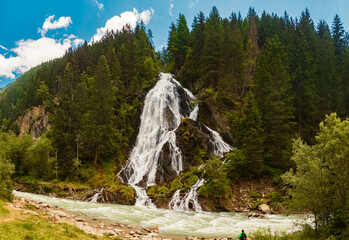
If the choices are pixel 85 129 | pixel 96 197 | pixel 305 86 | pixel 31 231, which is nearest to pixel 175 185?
pixel 96 197

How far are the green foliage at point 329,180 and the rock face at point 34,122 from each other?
6822 centimetres

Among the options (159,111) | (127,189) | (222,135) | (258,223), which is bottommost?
(258,223)

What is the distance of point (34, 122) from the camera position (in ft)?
247

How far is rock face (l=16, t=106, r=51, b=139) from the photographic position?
236ft

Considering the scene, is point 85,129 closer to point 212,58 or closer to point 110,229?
point 110,229

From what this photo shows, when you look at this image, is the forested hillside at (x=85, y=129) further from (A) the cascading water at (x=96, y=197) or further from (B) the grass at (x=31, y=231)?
(B) the grass at (x=31, y=231)

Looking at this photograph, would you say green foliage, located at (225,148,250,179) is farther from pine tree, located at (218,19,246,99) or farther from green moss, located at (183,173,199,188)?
pine tree, located at (218,19,246,99)

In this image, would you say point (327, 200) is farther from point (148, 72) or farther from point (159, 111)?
point (148, 72)

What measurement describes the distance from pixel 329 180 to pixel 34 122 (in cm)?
7845

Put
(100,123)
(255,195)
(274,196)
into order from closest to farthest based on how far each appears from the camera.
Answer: (274,196) < (255,195) < (100,123)

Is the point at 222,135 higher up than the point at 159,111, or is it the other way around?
the point at 159,111

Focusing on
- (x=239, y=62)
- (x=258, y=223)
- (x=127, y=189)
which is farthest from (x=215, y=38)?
(x=258, y=223)

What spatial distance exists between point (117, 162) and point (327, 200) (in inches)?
1412

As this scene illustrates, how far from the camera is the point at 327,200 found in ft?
52.7
